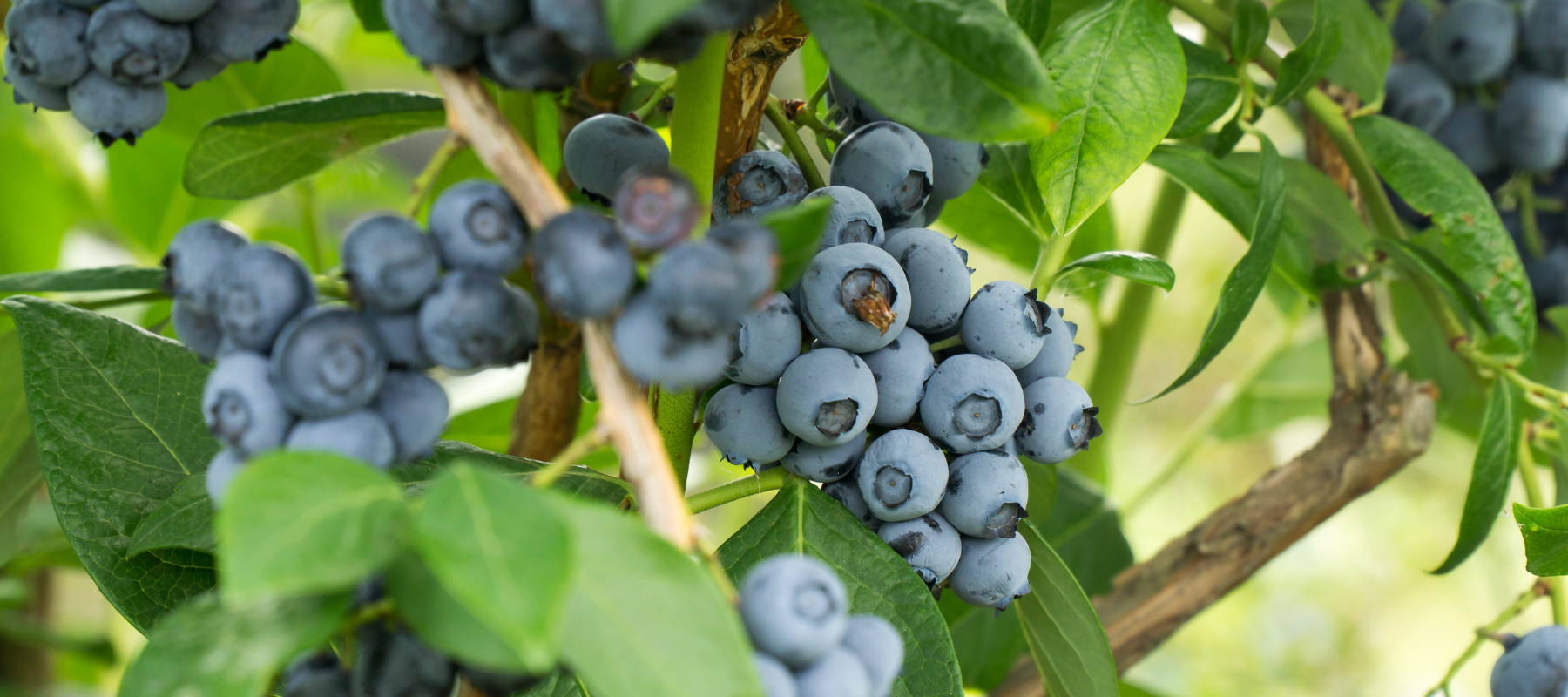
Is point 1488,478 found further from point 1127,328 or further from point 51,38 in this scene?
point 51,38

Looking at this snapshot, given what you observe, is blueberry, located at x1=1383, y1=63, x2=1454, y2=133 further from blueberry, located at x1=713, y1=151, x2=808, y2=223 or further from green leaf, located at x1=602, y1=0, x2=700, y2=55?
green leaf, located at x1=602, y1=0, x2=700, y2=55

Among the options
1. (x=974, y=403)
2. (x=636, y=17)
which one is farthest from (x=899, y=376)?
(x=636, y=17)

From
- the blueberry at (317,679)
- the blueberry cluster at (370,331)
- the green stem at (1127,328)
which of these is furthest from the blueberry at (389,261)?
the green stem at (1127,328)

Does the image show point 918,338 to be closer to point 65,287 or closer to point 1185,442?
point 65,287

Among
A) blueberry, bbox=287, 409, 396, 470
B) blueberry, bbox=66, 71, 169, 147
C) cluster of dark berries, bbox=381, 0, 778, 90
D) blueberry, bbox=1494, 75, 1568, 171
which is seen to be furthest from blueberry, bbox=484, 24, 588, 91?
blueberry, bbox=1494, 75, 1568, 171

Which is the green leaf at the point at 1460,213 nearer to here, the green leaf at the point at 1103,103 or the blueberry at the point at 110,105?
the green leaf at the point at 1103,103

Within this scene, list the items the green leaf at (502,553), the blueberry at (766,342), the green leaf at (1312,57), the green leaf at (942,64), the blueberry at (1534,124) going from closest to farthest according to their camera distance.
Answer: the green leaf at (502,553) → the green leaf at (942,64) → the blueberry at (766,342) → the green leaf at (1312,57) → the blueberry at (1534,124)
